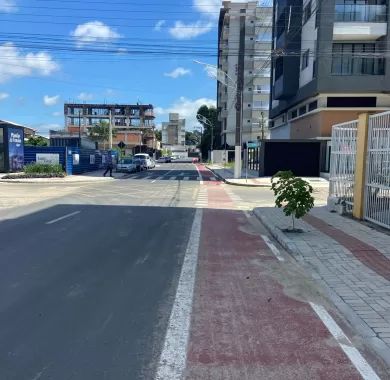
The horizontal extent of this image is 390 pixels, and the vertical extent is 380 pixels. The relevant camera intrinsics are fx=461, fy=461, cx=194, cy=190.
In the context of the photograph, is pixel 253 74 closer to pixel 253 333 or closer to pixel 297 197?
pixel 297 197

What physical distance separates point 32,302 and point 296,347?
3193mm

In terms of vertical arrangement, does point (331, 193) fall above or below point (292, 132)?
below

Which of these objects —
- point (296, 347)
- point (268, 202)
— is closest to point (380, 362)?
point (296, 347)

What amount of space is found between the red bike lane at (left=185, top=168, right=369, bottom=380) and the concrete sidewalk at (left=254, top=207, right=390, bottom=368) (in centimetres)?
51

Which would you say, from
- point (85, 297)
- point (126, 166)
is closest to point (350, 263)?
point (85, 297)

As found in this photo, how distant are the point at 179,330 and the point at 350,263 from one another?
4.14m

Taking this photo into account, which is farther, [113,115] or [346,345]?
[113,115]

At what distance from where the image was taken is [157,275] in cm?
702

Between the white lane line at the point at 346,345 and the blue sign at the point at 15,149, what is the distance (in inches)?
1351

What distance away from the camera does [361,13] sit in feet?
116

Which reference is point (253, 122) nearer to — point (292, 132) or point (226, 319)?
point (292, 132)

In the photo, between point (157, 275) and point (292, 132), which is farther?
point (292, 132)

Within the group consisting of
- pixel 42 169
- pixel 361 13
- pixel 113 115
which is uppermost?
pixel 361 13

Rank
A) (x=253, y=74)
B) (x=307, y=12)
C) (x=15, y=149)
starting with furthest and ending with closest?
1. (x=253, y=74)
2. (x=307, y=12)
3. (x=15, y=149)
